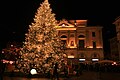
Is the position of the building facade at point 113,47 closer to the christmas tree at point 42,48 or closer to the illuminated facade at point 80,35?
the illuminated facade at point 80,35

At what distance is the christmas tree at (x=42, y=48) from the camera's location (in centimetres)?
2350

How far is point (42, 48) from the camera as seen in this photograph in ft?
77.9

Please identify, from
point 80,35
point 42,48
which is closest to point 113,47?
point 80,35

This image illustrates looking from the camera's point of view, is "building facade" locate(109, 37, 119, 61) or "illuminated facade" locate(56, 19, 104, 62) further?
"building facade" locate(109, 37, 119, 61)

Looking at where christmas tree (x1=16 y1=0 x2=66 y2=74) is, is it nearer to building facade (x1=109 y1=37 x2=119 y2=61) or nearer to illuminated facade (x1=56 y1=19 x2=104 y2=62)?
illuminated facade (x1=56 y1=19 x2=104 y2=62)

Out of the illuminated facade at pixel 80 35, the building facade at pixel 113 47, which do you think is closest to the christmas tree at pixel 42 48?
the illuminated facade at pixel 80 35

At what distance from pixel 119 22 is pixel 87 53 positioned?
12384 mm

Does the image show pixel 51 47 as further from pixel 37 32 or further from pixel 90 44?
pixel 90 44

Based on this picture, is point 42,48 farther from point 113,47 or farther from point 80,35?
point 113,47

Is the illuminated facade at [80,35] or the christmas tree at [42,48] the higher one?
the illuminated facade at [80,35]

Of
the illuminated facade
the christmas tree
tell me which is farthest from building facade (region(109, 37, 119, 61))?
the christmas tree

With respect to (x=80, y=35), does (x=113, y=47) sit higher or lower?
lower

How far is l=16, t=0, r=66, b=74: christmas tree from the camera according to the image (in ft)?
77.1

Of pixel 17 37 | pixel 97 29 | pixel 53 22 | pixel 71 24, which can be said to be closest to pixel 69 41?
pixel 71 24
